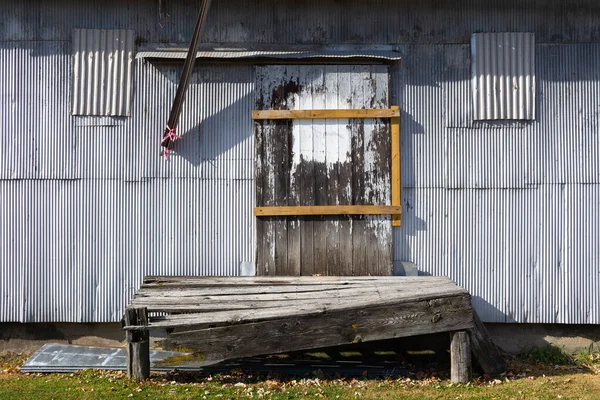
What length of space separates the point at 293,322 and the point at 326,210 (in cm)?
160

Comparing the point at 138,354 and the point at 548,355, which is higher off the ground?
the point at 138,354

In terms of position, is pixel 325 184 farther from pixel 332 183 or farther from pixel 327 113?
pixel 327 113

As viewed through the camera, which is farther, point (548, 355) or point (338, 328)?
point (548, 355)

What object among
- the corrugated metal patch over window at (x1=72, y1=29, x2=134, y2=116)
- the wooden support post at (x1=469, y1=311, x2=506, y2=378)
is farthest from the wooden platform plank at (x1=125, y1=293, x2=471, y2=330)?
the corrugated metal patch over window at (x1=72, y1=29, x2=134, y2=116)

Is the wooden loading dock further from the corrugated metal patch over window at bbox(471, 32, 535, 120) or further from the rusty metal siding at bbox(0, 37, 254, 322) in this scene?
the corrugated metal patch over window at bbox(471, 32, 535, 120)

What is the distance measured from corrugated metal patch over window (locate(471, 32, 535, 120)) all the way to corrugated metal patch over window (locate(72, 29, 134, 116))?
14.0 ft

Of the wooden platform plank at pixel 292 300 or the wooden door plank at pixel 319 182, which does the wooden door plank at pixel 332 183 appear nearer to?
the wooden door plank at pixel 319 182

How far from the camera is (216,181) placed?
7809 mm

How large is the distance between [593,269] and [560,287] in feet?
1.50

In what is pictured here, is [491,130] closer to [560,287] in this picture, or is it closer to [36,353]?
[560,287]

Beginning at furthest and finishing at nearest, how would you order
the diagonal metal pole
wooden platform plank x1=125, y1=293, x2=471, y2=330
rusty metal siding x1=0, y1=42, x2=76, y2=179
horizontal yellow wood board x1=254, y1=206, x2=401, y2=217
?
rusty metal siding x1=0, y1=42, x2=76, y2=179
horizontal yellow wood board x1=254, y1=206, x2=401, y2=217
the diagonal metal pole
wooden platform plank x1=125, y1=293, x2=471, y2=330

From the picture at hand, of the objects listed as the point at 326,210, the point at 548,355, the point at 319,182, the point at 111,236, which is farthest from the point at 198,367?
the point at 548,355

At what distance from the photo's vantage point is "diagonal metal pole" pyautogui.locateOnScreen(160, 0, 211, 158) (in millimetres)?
7102

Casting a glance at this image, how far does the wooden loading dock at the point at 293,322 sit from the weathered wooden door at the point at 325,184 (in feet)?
2.94
